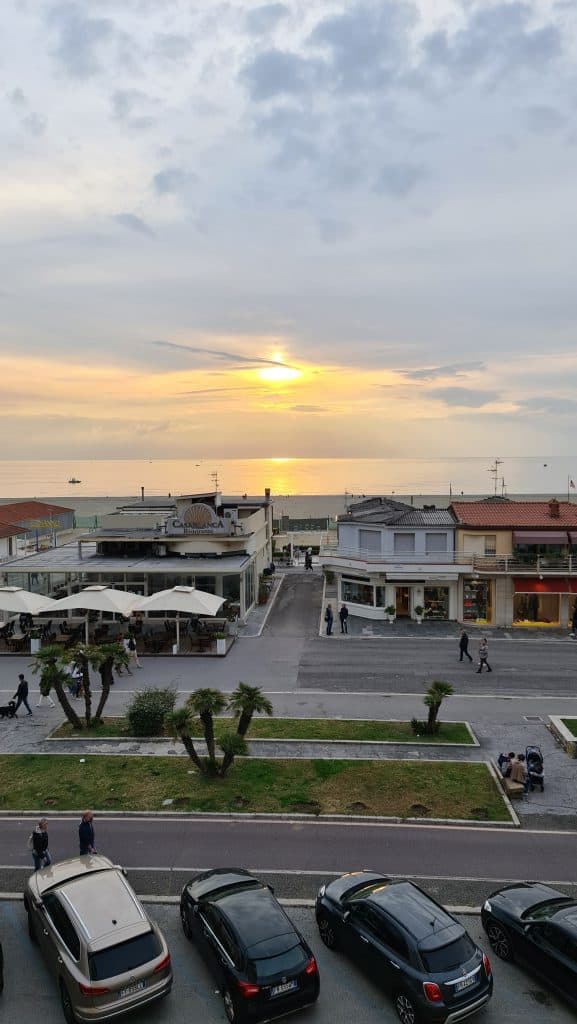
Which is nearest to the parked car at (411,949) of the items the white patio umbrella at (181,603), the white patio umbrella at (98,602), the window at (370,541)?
the white patio umbrella at (181,603)

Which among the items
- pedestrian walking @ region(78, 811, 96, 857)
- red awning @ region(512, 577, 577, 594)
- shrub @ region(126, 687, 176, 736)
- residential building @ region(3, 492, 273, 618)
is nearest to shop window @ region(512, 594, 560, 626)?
red awning @ region(512, 577, 577, 594)

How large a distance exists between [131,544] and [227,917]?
30377 mm

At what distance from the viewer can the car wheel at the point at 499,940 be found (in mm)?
11039

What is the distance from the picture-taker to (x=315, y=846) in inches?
576

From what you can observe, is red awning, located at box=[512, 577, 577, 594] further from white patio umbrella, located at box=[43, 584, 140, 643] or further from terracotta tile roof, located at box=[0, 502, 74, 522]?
terracotta tile roof, located at box=[0, 502, 74, 522]

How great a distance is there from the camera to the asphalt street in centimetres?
987

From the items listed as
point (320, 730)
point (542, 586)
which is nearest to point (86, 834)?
point (320, 730)

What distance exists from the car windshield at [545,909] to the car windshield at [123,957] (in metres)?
5.63

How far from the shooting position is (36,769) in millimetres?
18438

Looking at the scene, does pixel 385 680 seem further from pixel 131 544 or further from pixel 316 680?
pixel 131 544

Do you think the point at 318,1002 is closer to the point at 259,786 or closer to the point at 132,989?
the point at 132,989

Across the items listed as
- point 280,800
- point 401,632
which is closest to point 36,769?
point 280,800

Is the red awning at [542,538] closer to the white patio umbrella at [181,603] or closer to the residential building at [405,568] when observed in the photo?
the residential building at [405,568]

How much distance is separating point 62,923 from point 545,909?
731cm
